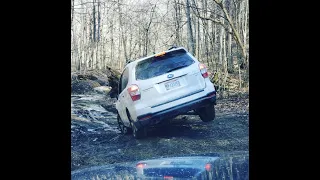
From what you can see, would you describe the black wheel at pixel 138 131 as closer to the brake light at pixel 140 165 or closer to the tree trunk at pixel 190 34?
the brake light at pixel 140 165

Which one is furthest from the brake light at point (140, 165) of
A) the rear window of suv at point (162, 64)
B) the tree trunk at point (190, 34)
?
the tree trunk at point (190, 34)

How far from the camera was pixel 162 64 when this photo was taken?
5.33 metres

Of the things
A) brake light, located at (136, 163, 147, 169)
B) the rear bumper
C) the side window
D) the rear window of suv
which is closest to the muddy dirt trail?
the rear bumper

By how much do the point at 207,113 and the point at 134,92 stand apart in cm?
103

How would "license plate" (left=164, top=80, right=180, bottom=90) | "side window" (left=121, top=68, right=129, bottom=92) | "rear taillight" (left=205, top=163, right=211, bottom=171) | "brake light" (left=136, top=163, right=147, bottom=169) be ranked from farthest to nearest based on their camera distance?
"side window" (left=121, top=68, right=129, bottom=92) < "license plate" (left=164, top=80, right=180, bottom=90) < "brake light" (left=136, top=163, right=147, bottom=169) < "rear taillight" (left=205, top=163, right=211, bottom=171)

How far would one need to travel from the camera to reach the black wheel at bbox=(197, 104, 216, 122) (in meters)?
5.38

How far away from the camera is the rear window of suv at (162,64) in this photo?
17.3 ft

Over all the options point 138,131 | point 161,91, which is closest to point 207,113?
point 161,91

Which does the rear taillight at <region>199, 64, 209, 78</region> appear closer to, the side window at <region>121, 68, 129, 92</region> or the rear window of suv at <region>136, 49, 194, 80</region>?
the rear window of suv at <region>136, 49, 194, 80</region>
